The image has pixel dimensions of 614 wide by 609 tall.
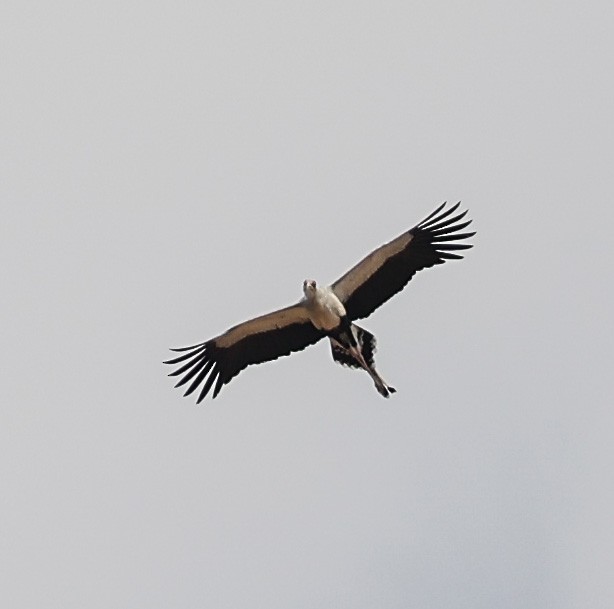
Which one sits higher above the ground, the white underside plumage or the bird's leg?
the white underside plumage

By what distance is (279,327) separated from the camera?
3766 centimetres

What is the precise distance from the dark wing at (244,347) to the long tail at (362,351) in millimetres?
501

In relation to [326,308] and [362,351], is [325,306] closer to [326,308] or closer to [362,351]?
[326,308]

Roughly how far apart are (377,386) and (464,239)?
122 inches

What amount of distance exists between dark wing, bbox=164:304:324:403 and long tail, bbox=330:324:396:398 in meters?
0.50

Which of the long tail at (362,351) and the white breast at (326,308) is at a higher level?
the white breast at (326,308)

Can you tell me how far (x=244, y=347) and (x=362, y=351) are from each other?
238 centimetres

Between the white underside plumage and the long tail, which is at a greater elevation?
the white underside plumage

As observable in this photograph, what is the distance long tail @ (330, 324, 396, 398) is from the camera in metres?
37.0

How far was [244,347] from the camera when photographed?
38.0m

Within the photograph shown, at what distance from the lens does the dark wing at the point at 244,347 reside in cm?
3753

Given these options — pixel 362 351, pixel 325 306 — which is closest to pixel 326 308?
pixel 325 306

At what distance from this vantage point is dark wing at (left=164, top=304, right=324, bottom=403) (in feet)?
123

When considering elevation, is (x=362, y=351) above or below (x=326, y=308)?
below
